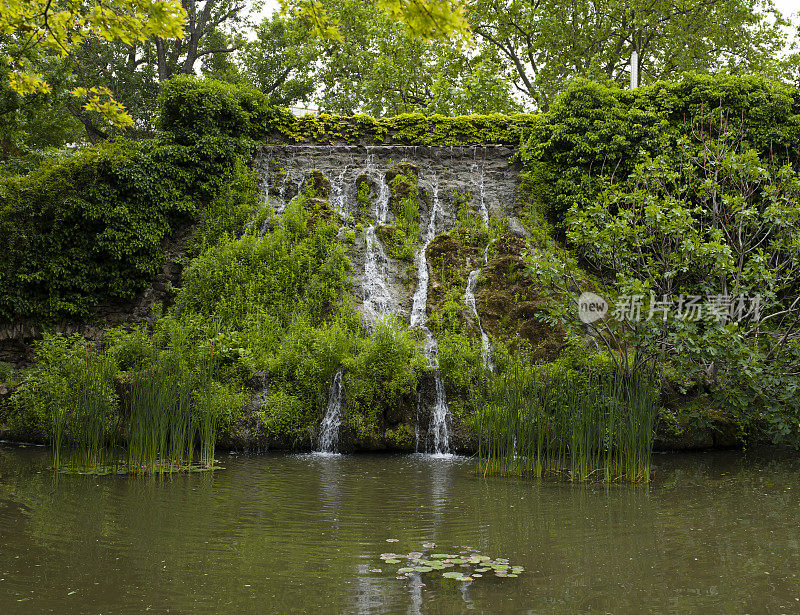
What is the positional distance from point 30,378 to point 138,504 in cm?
459

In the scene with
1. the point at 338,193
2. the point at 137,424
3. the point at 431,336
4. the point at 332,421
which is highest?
the point at 338,193

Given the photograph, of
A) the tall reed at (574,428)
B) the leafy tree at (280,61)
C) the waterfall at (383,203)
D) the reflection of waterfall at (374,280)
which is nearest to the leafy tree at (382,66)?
the leafy tree at (280,61)

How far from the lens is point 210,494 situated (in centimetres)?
482

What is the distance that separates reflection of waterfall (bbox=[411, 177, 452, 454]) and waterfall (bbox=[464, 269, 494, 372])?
25.1 inches

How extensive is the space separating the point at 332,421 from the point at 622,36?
52.5ft

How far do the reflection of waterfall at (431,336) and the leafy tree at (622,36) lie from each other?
28.8 feet

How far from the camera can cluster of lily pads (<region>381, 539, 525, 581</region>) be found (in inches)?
118

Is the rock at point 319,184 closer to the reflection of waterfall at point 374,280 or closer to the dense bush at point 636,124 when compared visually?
the reflection of waterfall at point 374,280

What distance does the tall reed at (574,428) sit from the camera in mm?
5301

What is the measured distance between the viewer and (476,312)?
962 centimetres

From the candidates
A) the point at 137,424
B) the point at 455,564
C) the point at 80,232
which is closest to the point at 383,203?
the point at 80,232

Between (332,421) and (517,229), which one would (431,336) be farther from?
(517,229)

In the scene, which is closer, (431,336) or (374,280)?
(431,336)

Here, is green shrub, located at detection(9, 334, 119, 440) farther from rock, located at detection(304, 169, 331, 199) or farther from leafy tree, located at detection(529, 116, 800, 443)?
rock, located at detection(304, 169, 331, 199)
